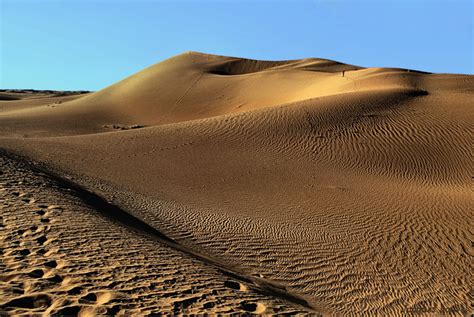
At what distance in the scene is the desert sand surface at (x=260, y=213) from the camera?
4.42m

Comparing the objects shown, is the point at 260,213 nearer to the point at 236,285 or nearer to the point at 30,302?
the point at 236,285

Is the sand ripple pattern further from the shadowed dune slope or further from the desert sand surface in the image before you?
the shadowed dune slope

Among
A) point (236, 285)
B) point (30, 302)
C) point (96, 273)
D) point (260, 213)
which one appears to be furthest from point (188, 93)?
point (30, 302)

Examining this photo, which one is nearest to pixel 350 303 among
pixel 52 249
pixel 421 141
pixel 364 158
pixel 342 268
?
pixel 342 268

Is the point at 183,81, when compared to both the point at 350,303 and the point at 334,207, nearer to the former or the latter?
the point at 334,207

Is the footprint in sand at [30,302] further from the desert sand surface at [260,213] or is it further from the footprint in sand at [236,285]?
the footprint in sand at [236,285]

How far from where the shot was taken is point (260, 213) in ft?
28.6

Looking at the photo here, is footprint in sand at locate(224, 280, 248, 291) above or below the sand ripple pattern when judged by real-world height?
below

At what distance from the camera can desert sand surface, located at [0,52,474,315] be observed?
4.42m

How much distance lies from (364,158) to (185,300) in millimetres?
10396

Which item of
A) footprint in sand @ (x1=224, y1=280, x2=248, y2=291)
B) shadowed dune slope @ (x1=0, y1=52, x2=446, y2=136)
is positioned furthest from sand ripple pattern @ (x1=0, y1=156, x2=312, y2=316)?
shadowed dune slope @ (x1=0, y1=52, x2=446, y2=136)

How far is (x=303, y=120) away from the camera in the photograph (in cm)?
1597

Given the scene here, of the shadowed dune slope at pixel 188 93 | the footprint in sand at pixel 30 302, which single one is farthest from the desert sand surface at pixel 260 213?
the shadowed dune slope at pixel 188 93

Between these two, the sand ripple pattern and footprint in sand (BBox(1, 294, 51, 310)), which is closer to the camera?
footprint in sand (BBox(1, 294, 51, 310))
